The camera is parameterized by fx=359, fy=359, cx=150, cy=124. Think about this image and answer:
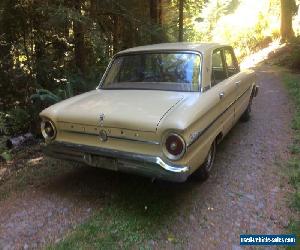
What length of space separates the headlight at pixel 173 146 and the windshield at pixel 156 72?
1.11 metres

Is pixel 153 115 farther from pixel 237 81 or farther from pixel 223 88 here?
pixel 237 81

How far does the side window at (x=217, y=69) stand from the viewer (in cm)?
515

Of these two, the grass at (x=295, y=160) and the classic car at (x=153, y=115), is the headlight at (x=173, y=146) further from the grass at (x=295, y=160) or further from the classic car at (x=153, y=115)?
the grass at (x=295, y=160)

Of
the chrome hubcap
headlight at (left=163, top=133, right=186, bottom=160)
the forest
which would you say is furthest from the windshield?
the forest

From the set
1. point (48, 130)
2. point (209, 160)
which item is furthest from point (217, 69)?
point (48, 130)

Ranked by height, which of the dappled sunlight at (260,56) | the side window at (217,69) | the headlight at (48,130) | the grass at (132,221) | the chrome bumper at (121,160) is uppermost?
the side window at (217,69)

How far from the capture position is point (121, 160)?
399 cm

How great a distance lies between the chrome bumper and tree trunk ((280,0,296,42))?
14.8 m

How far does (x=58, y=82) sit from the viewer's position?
8.16 m

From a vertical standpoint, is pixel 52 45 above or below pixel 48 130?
above

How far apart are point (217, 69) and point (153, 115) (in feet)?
6.36

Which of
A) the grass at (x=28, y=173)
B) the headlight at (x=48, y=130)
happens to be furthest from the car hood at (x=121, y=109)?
the grass at (x=28, y=173)

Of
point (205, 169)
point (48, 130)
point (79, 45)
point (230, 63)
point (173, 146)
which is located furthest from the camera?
point (79, 45)

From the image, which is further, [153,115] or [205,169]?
[205,169]
